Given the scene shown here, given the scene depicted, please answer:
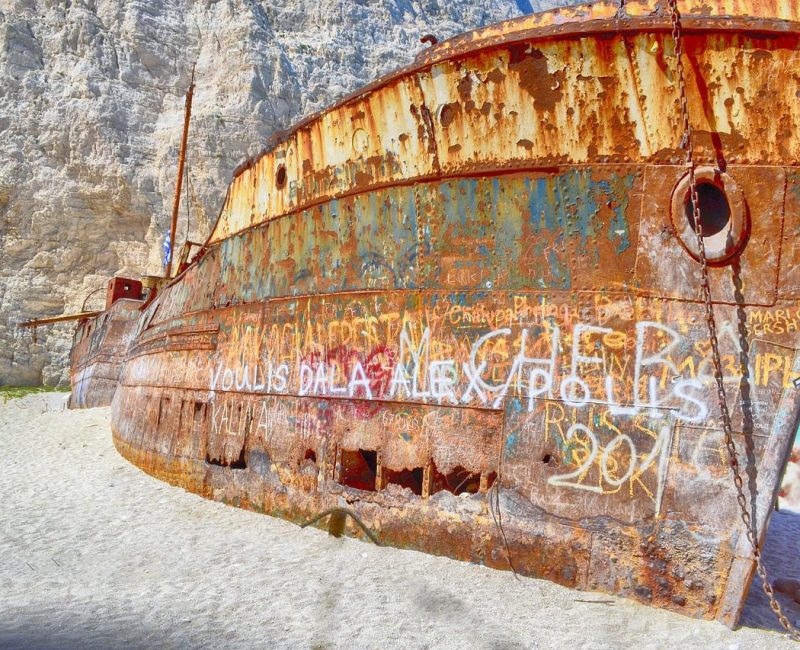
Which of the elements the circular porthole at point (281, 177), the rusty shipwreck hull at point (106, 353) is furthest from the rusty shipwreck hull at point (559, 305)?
the rusty shipwreck hull at point (106, 353)

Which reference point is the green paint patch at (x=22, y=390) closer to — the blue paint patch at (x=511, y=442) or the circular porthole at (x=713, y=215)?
the blue paint patch at (x=511, y=442)

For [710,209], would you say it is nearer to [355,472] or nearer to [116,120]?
[355,472]

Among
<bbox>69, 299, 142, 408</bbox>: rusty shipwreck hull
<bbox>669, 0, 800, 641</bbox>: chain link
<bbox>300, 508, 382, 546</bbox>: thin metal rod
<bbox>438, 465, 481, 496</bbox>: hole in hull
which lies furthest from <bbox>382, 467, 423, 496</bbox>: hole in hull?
<bbox>69, 299, 142, 408</bbox>: rusty shipwreck hull

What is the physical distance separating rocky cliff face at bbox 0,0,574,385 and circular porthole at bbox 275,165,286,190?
19.3 m

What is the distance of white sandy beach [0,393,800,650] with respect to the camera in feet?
10.6

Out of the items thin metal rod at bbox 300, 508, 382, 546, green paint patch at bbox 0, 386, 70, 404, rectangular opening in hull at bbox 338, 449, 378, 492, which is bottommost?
green paint patch at bbox 0, 386, 70, 404

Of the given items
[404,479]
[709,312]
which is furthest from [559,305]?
[404,479]

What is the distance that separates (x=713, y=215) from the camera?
12.1ft

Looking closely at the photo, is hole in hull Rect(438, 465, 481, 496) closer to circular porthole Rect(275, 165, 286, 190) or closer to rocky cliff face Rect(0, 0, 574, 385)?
circular porthole Rect(275, 165, 286, 190)

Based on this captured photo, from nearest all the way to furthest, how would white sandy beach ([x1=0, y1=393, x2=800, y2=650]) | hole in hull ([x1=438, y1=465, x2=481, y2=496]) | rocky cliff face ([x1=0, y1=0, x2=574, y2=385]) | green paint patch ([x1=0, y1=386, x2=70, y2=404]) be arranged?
white sandy beach ([x1=0, y1=393, x2=800, y2=650]), hole in hull ([x1=438, y1=465, x2=481, y2=496]), green paint patch ([x1=0, y1=386, x2=70, y2=404]), rocky cliff face ([x1=0, y1=0, x2=574, y2=385])

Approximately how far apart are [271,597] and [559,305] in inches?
92.6

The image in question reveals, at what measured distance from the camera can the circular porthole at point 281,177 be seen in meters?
5.78

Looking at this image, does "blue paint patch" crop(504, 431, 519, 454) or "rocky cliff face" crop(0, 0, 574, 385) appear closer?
"blue paint patch" crop(504, 431, 519, 454)

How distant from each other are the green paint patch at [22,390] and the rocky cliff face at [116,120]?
439 millimetres
